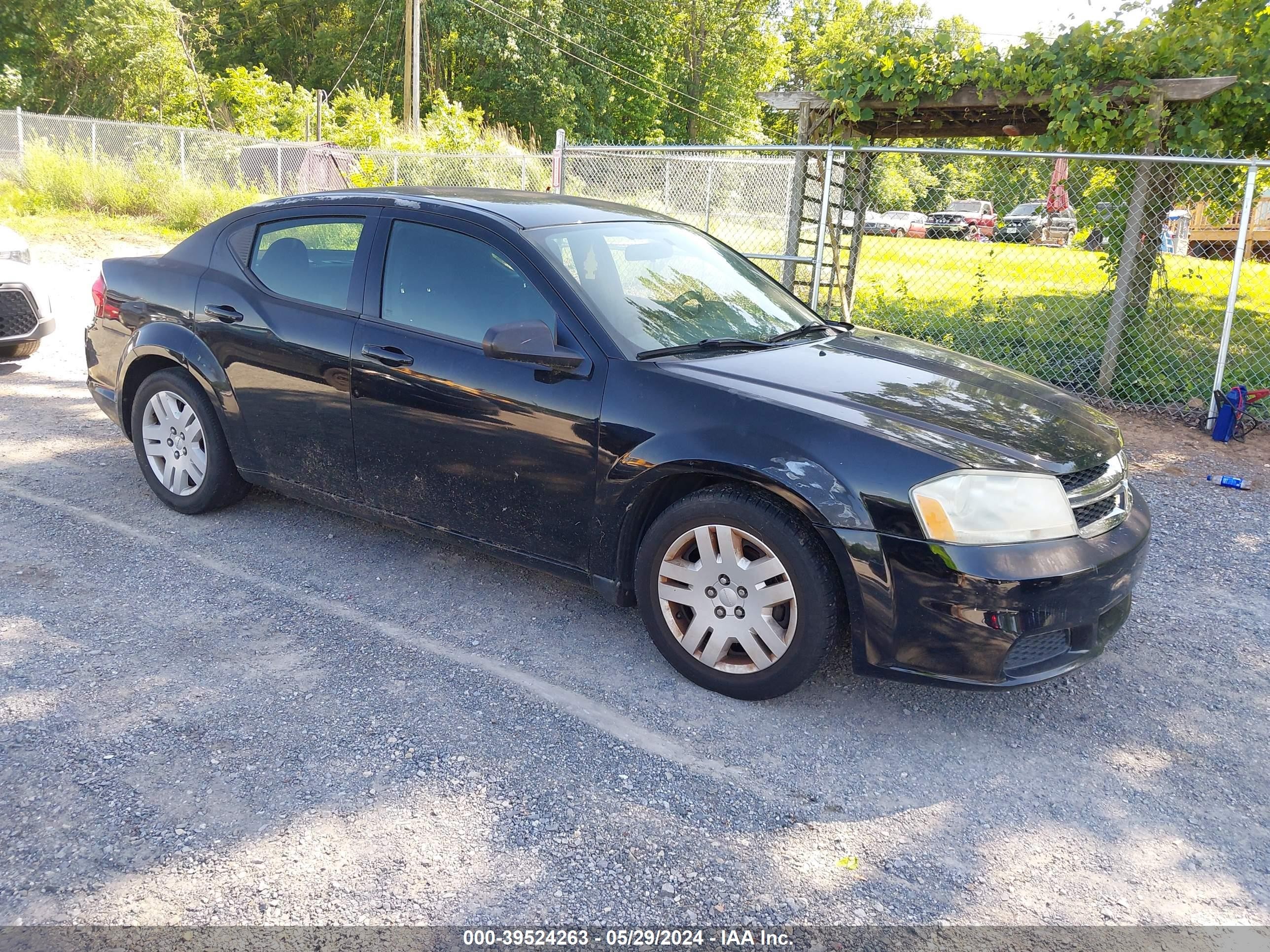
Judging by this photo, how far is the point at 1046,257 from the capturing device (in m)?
9.40

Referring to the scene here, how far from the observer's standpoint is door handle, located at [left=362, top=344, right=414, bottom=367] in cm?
415

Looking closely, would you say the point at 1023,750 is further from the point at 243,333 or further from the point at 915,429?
the point at 243,333

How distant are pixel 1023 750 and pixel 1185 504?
11.7ft

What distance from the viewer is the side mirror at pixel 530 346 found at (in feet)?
12.2

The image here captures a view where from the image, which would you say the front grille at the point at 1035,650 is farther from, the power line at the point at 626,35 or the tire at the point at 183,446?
the power line at the point at 626,35

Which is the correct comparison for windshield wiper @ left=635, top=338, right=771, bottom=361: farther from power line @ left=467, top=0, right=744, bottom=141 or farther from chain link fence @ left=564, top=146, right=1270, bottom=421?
Answer: power line @ left=467, top=0, right=744, bottom=141

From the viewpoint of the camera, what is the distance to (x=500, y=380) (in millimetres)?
3912

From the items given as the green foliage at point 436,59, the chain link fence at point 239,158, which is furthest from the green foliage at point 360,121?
the chain link fence at point 239,158

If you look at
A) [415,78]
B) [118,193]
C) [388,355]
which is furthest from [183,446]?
[415,78]

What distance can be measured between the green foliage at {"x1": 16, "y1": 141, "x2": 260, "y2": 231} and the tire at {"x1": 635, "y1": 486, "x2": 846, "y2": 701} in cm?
1699

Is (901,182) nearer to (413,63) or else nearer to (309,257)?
(309,257)

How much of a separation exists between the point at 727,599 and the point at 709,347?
1072mm

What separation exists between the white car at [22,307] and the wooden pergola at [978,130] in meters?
6.10

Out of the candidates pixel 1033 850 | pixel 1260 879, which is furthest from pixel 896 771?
pixel 1260 879
